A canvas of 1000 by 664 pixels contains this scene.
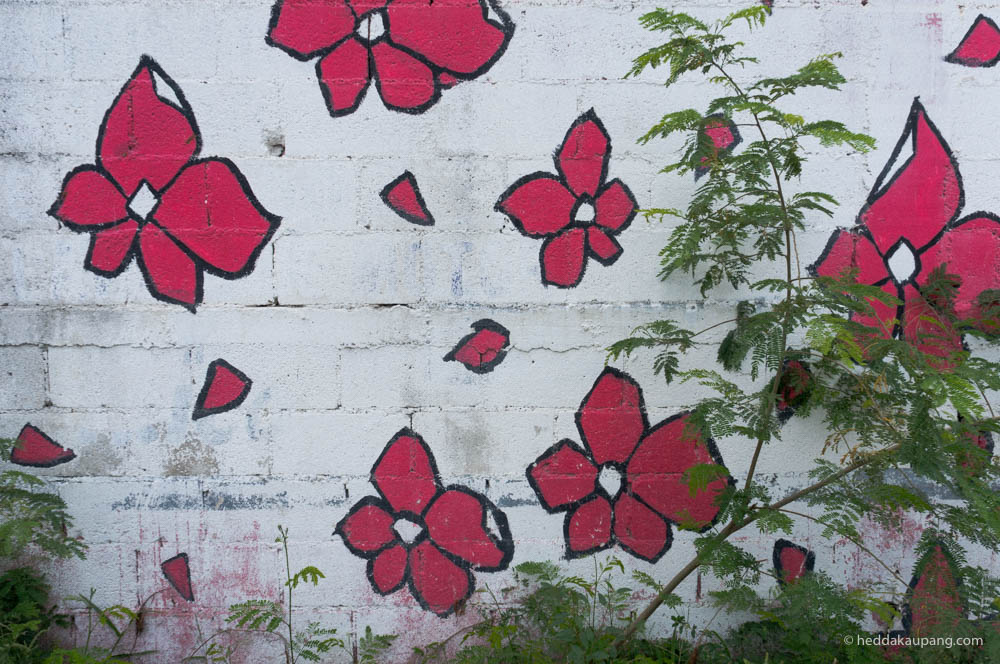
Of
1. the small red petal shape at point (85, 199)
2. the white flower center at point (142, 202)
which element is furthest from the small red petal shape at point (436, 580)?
the small red petal shape at point (85, 199)

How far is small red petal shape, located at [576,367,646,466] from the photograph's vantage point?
2.85 m

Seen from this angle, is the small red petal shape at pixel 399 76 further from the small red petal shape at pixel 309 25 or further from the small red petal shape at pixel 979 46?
the small red petal shape at pixel 979 46

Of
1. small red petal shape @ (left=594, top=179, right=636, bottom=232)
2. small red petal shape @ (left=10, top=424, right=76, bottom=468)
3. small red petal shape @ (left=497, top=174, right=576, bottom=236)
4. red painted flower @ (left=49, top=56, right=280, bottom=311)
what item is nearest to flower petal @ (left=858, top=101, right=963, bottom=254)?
small red petal shape @ (left=594, top=179, right=636, bottom=232)

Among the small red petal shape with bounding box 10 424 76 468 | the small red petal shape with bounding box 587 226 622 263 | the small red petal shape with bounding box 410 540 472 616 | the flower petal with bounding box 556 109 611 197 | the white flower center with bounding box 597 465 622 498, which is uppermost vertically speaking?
the flower petal with bounding box 556 109 611 197

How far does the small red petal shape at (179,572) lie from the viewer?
2.84m

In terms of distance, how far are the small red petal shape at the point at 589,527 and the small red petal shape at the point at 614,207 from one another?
1077 millimetres

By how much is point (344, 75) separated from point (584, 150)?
0.96 metres

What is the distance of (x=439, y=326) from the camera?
281cm

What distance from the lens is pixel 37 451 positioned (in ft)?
9.20

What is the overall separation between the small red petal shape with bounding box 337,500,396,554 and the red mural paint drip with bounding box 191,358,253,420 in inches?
24.6

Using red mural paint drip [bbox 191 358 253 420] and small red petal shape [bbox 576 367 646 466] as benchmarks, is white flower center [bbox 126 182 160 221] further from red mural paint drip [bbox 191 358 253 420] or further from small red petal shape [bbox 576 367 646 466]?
small red petal shape [bbox 576 367 646 466]

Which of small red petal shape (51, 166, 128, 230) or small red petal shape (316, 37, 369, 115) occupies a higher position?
small red petal shape (316, 37, 369, 115)

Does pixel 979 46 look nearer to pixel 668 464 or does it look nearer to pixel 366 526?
pixel 668 464

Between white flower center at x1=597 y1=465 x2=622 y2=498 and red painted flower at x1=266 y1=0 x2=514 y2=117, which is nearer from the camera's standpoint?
red painted flower at x1=266 y1=0 x2=514 y2=117
